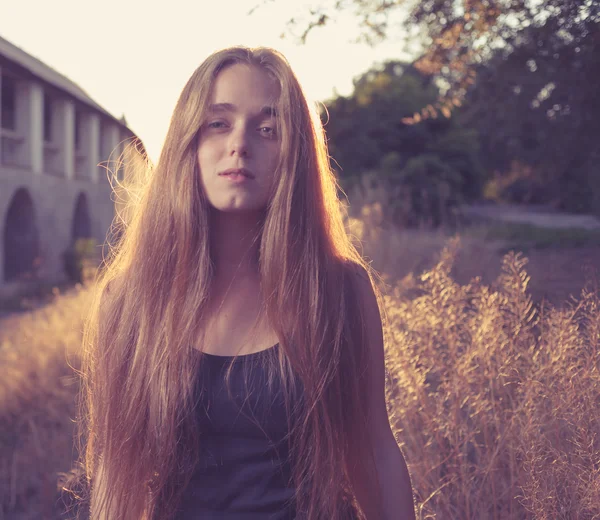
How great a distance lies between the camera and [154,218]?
1.73 metres

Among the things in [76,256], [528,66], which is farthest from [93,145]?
[528,66]

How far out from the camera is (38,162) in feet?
52.4

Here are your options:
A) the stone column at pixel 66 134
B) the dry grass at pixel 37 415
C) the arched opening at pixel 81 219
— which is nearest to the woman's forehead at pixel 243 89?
the dry grass at pixel 37 415

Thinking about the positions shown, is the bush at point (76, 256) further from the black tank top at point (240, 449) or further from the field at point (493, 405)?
the black tank top at point (240, 449)

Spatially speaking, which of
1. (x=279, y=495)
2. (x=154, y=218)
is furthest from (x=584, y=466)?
(x=154, y=218)

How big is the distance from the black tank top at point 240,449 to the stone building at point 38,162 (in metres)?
12.0

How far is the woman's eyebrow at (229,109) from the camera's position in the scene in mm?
1580

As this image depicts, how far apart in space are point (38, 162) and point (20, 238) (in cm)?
200

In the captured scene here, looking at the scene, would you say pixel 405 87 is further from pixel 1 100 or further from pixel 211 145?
pixel 211 145

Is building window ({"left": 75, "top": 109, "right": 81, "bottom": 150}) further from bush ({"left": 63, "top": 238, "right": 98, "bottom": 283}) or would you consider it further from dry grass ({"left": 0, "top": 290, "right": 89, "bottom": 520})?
dry grass ({"left": 0, "top": 290, "right": 89, "bottom": 520})

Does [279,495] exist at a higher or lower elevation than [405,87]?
lower

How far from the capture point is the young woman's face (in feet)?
5.11

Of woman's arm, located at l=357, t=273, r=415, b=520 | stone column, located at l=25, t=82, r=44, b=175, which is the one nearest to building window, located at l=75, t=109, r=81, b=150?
stone column, located at l=25, t=82, r=44, b=175

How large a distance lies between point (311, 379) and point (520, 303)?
90 cm
